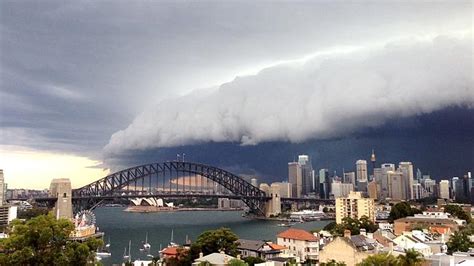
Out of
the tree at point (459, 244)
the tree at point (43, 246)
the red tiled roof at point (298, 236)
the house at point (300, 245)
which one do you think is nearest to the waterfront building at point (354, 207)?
the red tiled roof at point (298, 236)

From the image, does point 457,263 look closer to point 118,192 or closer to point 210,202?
point 118,192

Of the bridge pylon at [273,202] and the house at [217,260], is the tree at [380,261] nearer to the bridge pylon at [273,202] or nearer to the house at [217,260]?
the house at [217,260]

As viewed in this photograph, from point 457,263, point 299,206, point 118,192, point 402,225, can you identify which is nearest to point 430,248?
point 457,263

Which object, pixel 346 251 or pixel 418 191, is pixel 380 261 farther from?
pixel 418 191

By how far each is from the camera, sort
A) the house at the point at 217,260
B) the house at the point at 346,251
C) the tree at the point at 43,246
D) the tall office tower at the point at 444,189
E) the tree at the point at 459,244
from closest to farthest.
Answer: the tree at the point at 43,246 → the house at the point at 217,260 → the house at the point at 346,251 → the tree at the point at 459,244 → the tall office tower at the point at 444,189

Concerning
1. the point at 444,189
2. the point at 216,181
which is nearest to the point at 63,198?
the point at 216,181

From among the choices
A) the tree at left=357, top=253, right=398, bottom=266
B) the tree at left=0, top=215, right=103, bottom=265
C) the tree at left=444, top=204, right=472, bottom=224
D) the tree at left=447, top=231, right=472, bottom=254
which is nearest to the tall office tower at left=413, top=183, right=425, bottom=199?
the tree at left=444, top=204, right=472, bottom=224
